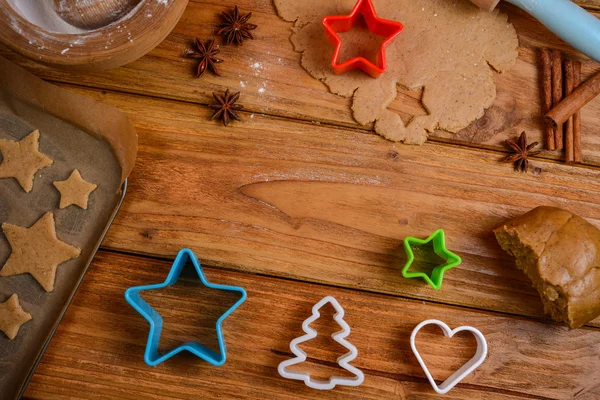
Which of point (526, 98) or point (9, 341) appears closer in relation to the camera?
point (9, 341)

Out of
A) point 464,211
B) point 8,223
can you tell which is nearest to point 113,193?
point 8,223

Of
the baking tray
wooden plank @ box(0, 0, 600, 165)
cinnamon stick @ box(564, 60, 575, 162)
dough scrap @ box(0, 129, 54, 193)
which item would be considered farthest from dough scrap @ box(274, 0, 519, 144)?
dough scrap @ box(0, 129, 54, 193)

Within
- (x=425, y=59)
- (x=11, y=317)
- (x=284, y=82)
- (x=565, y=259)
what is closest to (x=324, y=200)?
(x=284, y=82)

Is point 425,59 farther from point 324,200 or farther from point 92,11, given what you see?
point 92,11

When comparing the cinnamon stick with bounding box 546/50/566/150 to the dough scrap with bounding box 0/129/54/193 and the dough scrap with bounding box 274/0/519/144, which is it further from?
the dough scrap with bounding box 0/129/54/193

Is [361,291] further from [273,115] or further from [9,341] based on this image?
[9,341]

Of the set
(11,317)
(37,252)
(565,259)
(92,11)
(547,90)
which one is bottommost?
(11,317)

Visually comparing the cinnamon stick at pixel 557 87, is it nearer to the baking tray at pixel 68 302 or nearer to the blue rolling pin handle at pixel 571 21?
the blue rolling pin handle at pixel 571 21
